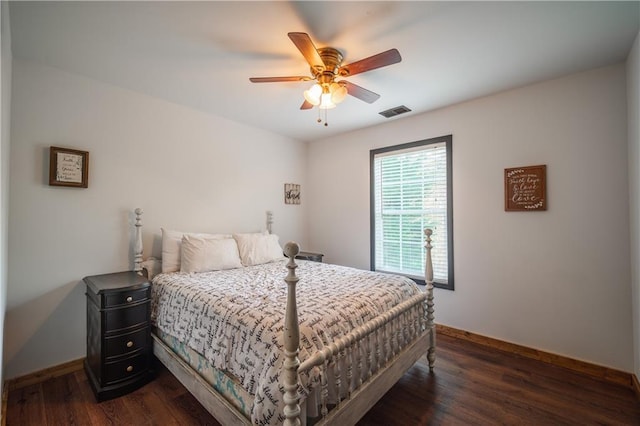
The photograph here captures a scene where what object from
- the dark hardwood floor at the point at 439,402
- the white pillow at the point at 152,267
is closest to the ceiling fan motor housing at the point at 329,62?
the white pillow at the point at 152,267

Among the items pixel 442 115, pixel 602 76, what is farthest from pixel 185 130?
pixel 602 76

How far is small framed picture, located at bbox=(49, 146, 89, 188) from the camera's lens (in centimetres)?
223

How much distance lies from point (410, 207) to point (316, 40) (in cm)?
220

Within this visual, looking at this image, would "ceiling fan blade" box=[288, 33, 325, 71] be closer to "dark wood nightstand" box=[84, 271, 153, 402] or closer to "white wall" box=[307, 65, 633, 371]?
"white wall" box=[307, 65, 633, 371]

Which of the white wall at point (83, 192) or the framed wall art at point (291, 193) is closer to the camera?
the white wall at point (83, 192)

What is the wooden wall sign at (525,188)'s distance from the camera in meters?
2.50

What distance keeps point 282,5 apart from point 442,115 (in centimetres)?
223

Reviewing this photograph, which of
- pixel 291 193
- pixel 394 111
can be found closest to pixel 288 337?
pixel 394 111

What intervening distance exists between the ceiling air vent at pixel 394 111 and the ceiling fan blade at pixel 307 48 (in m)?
1.42

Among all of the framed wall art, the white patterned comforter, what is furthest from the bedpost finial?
the framed wall art

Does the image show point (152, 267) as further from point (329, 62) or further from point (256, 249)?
point (329, 62)

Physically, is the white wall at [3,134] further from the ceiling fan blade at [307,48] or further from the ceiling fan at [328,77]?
the ceiling fan blade at [307,48]

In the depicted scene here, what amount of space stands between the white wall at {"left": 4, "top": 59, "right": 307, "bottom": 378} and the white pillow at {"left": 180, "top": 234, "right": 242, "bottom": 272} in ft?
1.44

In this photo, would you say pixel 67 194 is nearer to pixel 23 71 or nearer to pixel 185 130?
pixel 23 71
